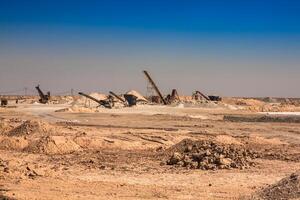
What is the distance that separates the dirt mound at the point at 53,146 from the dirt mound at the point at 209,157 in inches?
180

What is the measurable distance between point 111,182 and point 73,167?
9.92 ft

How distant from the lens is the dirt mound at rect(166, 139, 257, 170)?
57.5ft

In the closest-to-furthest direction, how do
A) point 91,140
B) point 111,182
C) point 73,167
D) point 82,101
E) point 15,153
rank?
point 111,182
point 73,167
point 15,153
point 91,140
point 82,101

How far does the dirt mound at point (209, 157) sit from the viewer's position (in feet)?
57.5

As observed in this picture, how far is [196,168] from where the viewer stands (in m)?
17.4

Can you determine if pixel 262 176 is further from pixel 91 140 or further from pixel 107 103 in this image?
pixel 107 103

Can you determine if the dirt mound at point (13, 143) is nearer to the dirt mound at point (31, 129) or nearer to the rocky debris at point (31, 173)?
the dirt mound at point (31, 129)

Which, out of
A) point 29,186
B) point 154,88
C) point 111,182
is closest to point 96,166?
point 111,182

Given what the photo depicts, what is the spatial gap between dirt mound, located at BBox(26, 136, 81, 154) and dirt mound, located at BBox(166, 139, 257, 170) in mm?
4569

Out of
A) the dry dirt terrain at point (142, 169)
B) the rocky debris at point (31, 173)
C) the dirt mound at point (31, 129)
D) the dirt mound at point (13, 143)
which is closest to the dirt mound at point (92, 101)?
the dirt mound at point (31, 129)

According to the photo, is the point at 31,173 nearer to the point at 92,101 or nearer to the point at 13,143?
the point at 13,143

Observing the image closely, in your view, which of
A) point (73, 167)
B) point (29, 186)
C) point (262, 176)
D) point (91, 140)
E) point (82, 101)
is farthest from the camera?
point (82, 101)

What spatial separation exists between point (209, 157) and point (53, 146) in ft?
22.5

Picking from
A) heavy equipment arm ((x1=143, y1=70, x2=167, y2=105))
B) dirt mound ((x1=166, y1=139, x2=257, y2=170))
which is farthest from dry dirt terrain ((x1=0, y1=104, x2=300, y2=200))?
heavy equipment arm ((x1=143, y1=70, x2=167, y2=105))
